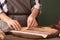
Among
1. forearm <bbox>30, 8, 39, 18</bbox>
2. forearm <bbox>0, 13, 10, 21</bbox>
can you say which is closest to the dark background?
forearm <bbox>30, 8, 39, 18</bbox>

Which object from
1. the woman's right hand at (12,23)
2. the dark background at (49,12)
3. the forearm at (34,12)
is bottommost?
the dark background at (49,12)

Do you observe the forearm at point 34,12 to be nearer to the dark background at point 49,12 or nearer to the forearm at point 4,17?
the forearm at point 4,17

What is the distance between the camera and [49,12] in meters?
1.93

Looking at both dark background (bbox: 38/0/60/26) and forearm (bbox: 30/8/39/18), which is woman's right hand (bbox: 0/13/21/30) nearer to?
forearm (bbox: 30/8/39/18)

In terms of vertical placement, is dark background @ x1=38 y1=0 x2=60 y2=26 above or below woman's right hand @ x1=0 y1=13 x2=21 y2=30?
below

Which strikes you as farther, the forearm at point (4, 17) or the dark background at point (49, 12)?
the dark background at point (49, 12)

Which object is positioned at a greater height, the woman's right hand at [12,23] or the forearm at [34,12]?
the forearm at [34,12]

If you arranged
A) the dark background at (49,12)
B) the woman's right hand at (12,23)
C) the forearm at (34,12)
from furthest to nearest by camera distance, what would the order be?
the dark background at (49,12)
the forearm at (34,12)
the woman's right hand at (12,23)

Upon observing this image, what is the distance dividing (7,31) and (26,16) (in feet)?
0.87

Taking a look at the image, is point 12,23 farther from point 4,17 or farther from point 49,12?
point 49,12

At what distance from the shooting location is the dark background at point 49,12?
191cm

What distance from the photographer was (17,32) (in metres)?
0.93

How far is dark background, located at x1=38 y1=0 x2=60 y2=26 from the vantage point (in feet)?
6.27

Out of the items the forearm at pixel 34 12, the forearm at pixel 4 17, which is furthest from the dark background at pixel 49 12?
the forearm at pixel 4 17
